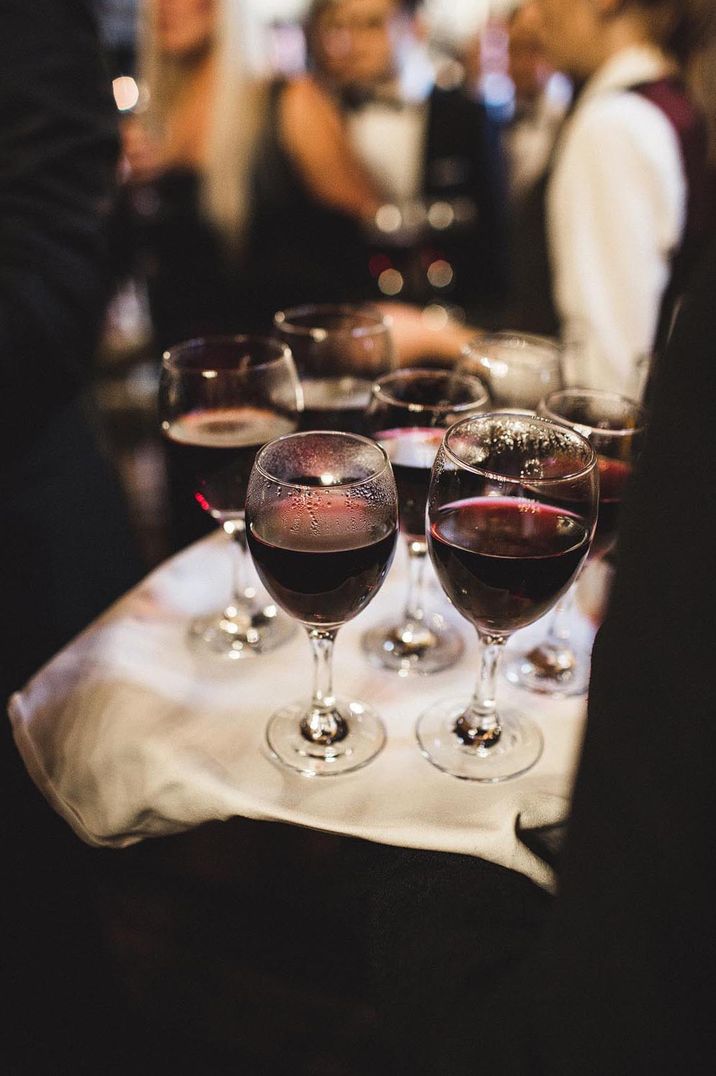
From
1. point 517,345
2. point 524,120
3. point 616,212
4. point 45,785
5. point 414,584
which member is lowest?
point 45,785

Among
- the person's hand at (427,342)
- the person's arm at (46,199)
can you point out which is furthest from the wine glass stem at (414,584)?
the person's hand at (427,342)

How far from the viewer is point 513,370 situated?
43.0 inches

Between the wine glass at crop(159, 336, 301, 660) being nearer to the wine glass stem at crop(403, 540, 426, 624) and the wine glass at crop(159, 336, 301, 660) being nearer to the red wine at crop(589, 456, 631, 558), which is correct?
the wine glass stem at crop(403, 540, 426, 624)

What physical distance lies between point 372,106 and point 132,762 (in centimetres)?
331

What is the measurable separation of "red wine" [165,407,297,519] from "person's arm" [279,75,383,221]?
2.58m

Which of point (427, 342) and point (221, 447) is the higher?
point (221, 447)

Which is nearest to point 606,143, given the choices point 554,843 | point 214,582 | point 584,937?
point 214,582

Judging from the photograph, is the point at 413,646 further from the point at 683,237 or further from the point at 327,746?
the point at 683,237

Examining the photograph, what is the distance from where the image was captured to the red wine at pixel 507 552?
733 mm

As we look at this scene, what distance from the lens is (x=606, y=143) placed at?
189 centimetres

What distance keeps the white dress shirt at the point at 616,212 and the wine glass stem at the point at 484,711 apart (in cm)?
113

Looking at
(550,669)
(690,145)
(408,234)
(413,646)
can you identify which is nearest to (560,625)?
(550,669)

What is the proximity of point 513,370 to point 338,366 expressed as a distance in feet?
0.74

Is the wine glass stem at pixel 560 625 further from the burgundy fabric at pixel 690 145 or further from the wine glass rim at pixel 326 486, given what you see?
the burgundy fabric at pixel 690 145
